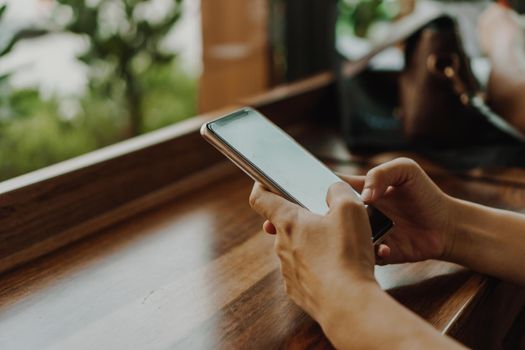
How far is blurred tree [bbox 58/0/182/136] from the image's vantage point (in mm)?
2678

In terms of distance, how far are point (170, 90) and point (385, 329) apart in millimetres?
2882

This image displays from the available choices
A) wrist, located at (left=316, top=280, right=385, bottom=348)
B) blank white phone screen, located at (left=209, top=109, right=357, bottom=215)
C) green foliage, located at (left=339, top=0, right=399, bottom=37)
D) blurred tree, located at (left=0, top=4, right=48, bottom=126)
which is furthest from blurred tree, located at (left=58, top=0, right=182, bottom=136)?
wrist, located at (left=316, top=280, right=385, bottom=348)

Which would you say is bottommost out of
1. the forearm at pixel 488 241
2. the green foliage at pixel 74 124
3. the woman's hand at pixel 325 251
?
the green foliage at pixel 74 124

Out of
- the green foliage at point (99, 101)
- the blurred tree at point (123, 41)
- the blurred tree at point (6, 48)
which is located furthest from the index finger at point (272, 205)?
the blurred tree at point (123, 41)

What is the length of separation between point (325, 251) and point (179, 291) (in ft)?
0.88

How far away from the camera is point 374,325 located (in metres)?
0.68

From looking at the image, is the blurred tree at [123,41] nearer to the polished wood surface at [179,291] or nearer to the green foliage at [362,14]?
the green foliage at [362,14]

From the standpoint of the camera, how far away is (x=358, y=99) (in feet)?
5.64

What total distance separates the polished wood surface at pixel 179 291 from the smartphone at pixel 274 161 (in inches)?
5.6

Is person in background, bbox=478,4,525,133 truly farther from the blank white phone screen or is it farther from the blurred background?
the blurred background

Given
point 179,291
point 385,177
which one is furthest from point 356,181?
point 179,291

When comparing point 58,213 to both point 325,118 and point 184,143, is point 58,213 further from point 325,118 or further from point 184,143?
point 325,118

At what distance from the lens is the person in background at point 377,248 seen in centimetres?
69

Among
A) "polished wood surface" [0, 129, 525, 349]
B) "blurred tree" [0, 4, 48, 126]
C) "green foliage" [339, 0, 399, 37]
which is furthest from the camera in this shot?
"green foliage" [339, 0, 399, 37]
